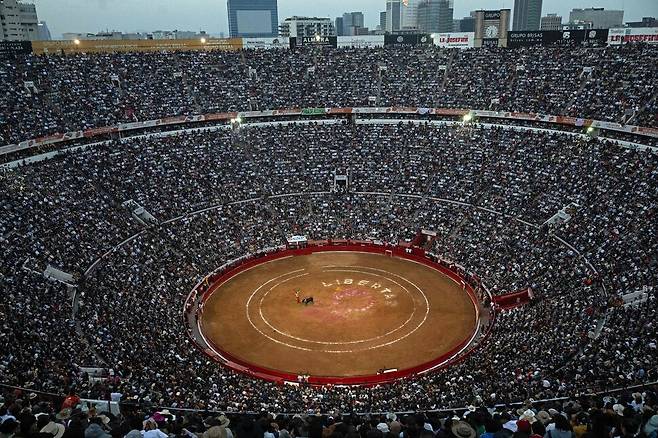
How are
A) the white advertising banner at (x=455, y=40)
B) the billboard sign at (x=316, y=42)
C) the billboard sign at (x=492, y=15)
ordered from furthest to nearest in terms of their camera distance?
the billboard sign at (x=492, y=15)
the billboard sign at (x=316, y=42)
the white advertising banner at (x=455, y=40)

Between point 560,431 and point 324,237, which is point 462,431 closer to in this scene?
point 560,431

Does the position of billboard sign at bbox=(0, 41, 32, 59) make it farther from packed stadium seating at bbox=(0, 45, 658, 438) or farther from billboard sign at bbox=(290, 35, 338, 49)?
billboard sign at bbox=(290, 35, 338, 49)

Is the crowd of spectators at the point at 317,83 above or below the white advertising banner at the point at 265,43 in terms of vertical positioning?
below

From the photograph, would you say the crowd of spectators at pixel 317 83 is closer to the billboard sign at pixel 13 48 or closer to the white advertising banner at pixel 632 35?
the billboard sign at pixel 13 48

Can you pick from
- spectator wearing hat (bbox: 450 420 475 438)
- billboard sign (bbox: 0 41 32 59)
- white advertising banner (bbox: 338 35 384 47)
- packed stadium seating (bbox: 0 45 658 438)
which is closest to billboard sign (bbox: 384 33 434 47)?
white advertising banner (bbox: 338 35 384 47)

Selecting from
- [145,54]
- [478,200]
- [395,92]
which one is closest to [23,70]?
[145,54]

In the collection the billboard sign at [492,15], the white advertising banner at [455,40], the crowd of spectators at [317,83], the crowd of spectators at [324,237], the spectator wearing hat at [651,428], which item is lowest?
the crowd of spectators at [324,237]

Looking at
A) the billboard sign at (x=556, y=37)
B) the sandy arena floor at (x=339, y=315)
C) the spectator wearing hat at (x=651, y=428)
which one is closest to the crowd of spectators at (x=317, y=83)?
the billboard sign at (x=556, y=37)

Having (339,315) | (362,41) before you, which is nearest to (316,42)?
(362,41)
